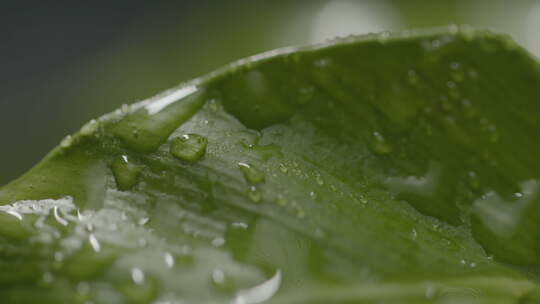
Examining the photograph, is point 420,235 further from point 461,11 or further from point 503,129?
point 461,11

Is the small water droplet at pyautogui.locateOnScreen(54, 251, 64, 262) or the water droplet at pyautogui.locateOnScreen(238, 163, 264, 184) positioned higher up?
the water droplet at pyautogui.locateOnScreen(238, 163, 264, 184)

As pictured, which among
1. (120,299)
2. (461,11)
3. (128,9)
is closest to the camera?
(120,299)

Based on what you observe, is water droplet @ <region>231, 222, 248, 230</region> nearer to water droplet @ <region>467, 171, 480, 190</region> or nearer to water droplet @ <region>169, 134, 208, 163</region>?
water droplet @ <region>169, 134, 208, 163</region>

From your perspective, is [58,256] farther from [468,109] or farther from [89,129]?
[468,109]

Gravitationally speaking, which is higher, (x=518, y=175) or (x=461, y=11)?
(x=461, y=11)

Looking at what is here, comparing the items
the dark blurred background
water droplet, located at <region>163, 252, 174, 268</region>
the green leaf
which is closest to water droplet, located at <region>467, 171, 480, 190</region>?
the green leaf

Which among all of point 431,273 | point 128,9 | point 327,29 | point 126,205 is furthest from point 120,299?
point 128,9

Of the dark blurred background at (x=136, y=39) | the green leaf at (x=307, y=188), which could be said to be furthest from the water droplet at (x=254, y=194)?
the dark blurred background at (x=136, y=39)

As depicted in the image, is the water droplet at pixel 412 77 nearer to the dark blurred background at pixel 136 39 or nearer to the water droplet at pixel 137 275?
the water droplet at pixel 137 275
